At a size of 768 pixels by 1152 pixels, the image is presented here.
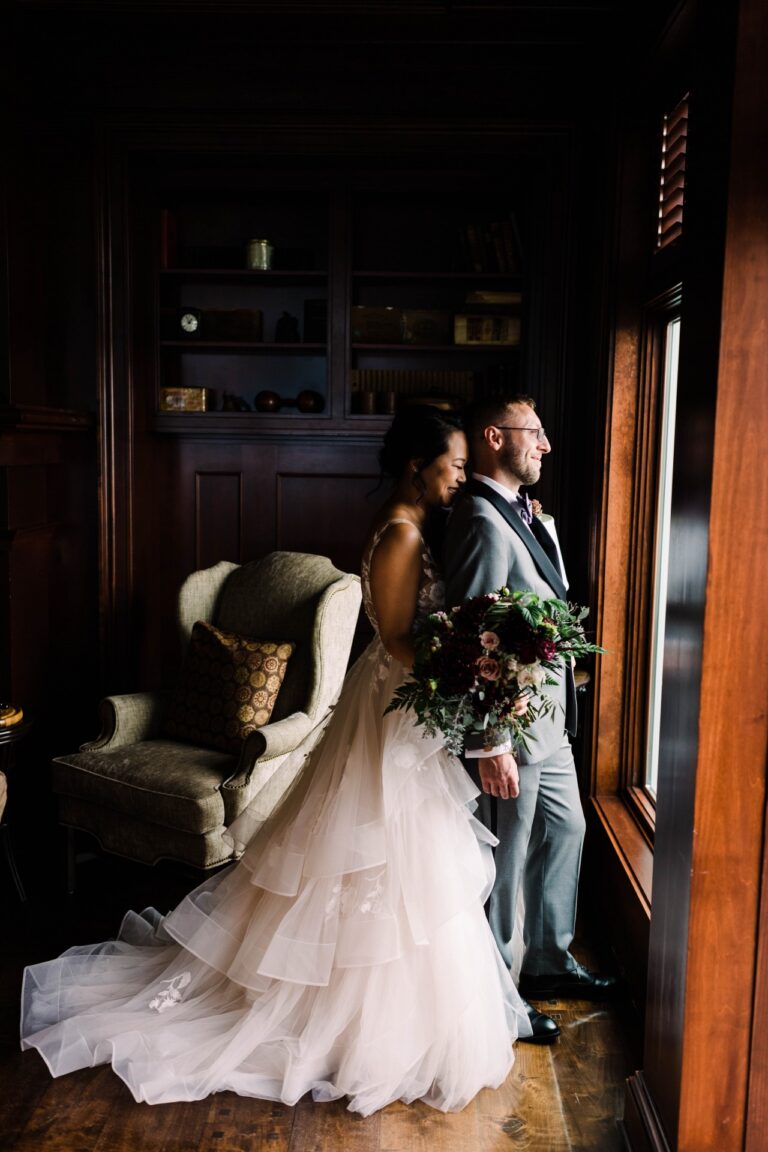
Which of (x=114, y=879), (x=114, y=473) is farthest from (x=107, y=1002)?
(x=114, y=473)

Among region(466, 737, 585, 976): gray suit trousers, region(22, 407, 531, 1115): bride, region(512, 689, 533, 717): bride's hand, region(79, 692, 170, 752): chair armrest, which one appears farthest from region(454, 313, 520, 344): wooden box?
region(512, 689, 533, 717): bride's hand

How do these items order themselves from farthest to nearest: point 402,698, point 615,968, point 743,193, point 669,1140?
point 615,968 → point 402,698 → point 669,1140 → point 743,193

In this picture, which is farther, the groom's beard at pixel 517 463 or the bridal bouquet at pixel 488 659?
the groom's beard at pixel 517 463

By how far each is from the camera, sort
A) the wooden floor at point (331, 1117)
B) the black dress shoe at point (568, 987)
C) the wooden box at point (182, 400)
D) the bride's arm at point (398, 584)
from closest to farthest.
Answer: the wooden floor at point (331, 1117), the bride's arm at point (398, 584), the black dress shoe at point (568, 987), the wooden box at point (182, 400)

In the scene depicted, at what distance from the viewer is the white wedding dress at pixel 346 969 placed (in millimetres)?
2521

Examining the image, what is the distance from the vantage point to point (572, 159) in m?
4.18

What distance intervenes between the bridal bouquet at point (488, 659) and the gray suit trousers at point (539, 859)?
38 cm

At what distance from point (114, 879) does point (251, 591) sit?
1.17 m

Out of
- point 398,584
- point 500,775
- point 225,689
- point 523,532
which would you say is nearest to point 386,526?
point 398,584

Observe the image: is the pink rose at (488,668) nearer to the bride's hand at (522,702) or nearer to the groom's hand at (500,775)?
the bride's hand at (522,702)

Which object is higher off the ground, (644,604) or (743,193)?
(743,193)

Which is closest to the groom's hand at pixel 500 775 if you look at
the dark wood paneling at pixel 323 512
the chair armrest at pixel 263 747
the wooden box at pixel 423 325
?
the chair armrest at pixel 263 747

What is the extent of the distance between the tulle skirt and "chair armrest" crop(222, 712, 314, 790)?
64cm

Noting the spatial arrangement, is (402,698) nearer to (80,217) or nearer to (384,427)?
(384,427)
